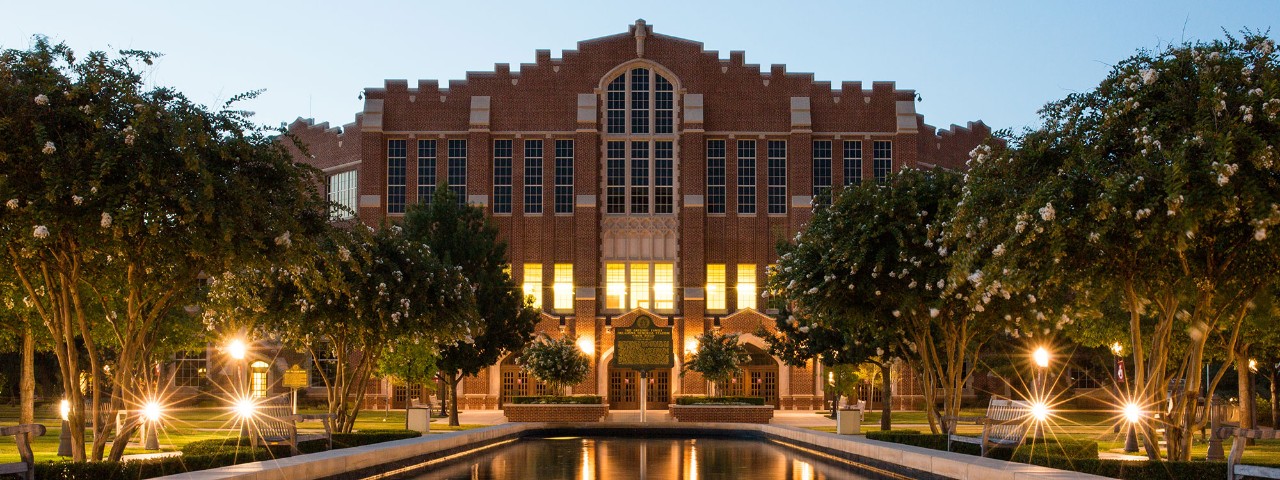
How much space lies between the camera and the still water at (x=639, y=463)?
20281 millimetres

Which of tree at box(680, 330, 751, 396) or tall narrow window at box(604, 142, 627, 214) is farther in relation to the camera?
tall narrow window at box(604, 142, 627, 214)

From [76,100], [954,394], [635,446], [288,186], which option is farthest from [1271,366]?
[76,100]

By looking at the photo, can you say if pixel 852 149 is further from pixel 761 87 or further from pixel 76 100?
pixel 76 100

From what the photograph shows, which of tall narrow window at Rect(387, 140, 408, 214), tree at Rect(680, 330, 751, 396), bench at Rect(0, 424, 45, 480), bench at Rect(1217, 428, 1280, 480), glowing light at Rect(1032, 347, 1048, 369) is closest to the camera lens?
bench at Rect(0, 424, 45, 480)

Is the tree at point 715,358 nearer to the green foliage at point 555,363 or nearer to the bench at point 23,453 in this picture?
the green foliage at point 555,363

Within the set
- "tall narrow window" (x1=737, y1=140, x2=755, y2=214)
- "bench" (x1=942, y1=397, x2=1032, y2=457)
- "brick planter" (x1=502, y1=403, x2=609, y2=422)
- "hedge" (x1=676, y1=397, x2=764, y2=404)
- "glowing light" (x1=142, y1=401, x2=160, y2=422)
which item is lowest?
"brick planter" (x1=502, y1=403, x2=609, y2=422)

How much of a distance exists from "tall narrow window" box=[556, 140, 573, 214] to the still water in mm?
33400

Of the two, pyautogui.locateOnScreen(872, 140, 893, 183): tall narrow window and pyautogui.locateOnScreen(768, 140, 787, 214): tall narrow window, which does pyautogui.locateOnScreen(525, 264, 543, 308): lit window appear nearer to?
pyautogui.locateOnScreen(768, 140, 787, 214): tall narrow window

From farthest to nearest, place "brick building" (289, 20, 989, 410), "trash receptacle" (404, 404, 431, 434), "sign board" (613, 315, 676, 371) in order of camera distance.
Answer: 1. "brick building" (289, 20, 989, 410)
2. "sign board" (613, 315, 676, 371)
3. "trash receptacle" (404, 404, 431, 434)

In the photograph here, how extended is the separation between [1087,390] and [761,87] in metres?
23.9

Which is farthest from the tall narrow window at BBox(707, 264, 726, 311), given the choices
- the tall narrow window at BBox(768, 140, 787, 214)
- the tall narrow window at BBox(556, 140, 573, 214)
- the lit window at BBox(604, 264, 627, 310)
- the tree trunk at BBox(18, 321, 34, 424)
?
the tree trunk at BBox(18, 321, 34, 424)

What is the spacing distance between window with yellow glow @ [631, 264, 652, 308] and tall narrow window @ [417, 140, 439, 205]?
10.9m

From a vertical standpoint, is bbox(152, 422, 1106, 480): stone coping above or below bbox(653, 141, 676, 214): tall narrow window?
below

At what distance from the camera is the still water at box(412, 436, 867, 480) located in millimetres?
20281
